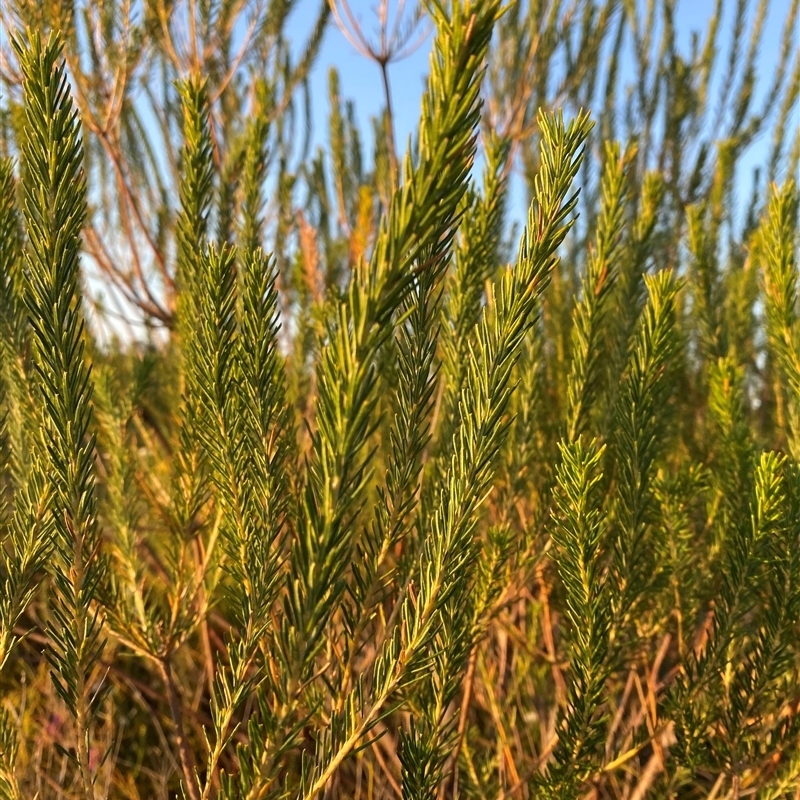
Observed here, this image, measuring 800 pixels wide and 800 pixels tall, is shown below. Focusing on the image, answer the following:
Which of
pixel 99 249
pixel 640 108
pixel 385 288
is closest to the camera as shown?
pixel 385 288

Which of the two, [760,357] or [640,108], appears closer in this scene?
[760,357]

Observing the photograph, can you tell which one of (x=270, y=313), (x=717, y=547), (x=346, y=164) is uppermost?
(x=346, y=164)

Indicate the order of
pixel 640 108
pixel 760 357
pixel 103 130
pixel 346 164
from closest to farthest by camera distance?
pixel 103 130 → pixel 346 164 → pixel 760 357 → pixel 640 108

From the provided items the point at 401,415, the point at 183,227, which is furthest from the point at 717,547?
the point at 183,227

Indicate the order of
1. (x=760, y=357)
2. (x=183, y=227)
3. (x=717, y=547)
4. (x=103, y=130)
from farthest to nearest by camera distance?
(x=760, y=357), (x=103, y=130), (x=717, y=547), (x=183, y=227)

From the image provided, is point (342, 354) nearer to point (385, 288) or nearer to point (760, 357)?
point (385, 288)

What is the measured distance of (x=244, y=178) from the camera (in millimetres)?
1114

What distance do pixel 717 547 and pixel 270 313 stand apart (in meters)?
0.86

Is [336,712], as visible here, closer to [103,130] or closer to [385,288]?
[385,288]

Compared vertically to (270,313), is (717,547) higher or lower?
lower

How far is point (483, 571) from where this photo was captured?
0.89 m


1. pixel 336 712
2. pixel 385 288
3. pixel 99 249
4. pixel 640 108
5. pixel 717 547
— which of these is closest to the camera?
pixel 385 288

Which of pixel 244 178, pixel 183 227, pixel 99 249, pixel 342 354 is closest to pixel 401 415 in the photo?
pixel 342 354

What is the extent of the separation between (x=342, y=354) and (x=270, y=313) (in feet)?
0.81
